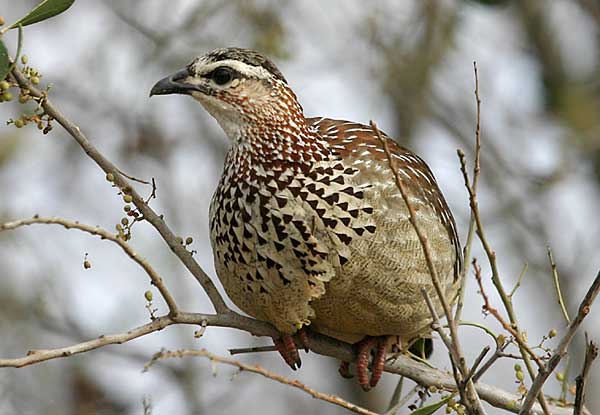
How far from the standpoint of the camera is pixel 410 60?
331 inches

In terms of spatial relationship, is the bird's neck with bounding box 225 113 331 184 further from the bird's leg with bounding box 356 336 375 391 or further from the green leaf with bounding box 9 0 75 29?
the green leaf with bounding box 9 0 75 29

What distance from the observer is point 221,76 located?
428 cm

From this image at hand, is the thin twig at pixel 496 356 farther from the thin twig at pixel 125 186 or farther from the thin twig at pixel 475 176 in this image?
the thin twig at pixel 125 186

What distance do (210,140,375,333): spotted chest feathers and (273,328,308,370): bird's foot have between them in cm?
10

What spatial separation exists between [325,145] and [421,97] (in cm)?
467

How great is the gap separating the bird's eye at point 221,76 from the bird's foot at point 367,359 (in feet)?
3.86

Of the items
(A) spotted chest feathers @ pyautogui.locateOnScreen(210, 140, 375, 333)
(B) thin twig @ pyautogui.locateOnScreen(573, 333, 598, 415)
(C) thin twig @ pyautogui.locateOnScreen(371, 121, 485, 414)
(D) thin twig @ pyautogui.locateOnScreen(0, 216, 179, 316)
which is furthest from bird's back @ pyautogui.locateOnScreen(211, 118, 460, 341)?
(B) thin twig @ pyautogui.locateOnScreen(573, 333, 598, 415)

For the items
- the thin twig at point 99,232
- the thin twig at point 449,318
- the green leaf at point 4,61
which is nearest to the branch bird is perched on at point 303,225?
the thin twig at point 99,232

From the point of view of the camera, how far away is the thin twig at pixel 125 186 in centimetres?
340

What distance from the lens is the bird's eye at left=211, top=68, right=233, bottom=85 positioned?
427 centimetres

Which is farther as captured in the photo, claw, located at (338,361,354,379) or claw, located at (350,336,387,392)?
claw, located at (338,361,354,379)

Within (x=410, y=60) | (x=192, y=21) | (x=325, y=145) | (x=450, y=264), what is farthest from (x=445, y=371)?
(x=410, y=60)

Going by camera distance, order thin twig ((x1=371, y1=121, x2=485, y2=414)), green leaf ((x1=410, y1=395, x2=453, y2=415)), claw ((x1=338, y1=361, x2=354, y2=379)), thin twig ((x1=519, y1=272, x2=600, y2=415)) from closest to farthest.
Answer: thin twig ((x1=519, y1=272, x2=600, y2=415)), thin twig ((x1=371, y1=121, x2=485, y2=414)), green leaf ((x1=410, y1=395, x2=453, y2=415)), claw ((x1=338, y1=361, x2=354, y2=379))

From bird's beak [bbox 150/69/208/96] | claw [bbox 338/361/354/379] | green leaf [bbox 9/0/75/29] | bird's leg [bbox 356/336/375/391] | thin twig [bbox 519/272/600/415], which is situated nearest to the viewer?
thin twig [bbox 519/272/600/415]
